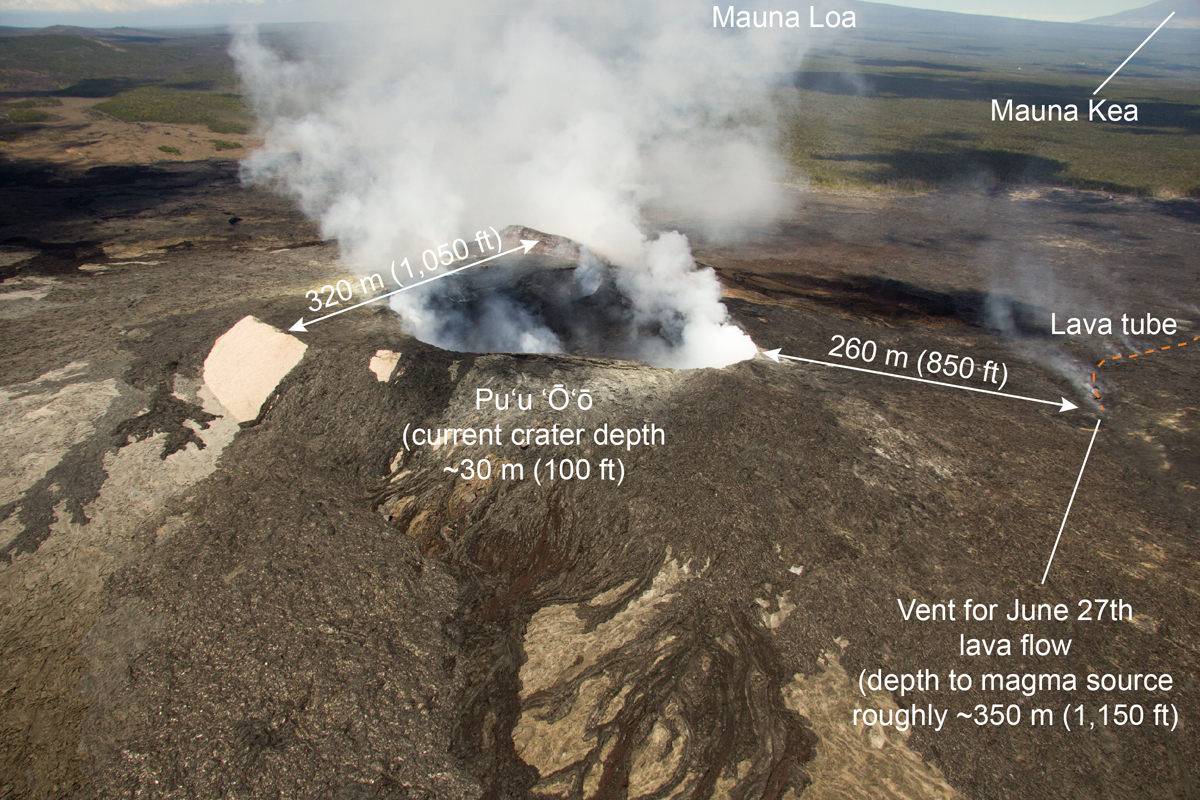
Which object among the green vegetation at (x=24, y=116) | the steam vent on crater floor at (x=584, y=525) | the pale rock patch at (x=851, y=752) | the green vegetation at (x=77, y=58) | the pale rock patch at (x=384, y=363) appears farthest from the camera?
the green vegetation at (x=77, y=58)

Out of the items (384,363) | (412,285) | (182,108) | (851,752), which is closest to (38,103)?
(182,108)

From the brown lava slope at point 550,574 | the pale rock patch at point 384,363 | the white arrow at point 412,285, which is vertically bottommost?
the brown lava slope at point 550,574

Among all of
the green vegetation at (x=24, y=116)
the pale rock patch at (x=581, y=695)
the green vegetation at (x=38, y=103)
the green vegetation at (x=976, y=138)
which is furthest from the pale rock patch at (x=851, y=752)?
the green vegetation at (x=38, y=103)

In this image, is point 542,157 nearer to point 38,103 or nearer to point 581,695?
point 581,695

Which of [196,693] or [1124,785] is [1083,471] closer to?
[1124,785]

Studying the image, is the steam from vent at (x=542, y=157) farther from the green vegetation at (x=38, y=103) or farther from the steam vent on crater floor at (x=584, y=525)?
the green vegetation at (x=38, y=103)

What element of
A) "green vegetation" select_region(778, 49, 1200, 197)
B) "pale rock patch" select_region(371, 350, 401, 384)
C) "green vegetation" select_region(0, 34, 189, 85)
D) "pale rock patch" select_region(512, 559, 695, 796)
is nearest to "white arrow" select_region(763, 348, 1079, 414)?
"pale rock patch" select_region(512, 559, 695, 796)

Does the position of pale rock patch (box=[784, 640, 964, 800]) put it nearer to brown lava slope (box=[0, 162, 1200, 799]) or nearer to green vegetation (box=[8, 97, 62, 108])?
brown lava slope (box=[0, 162, 1200, 799])
